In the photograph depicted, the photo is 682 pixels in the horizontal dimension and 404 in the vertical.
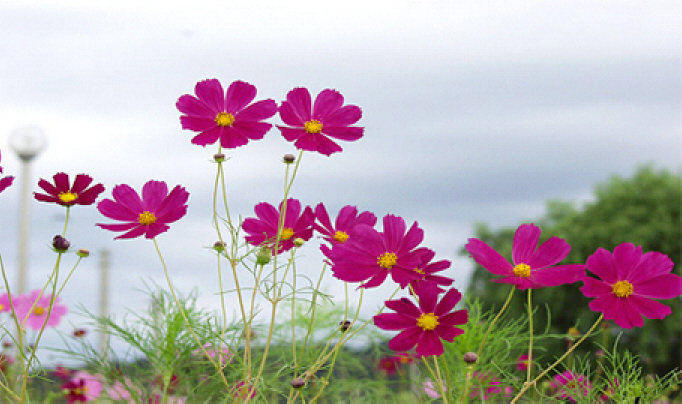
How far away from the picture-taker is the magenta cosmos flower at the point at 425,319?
0.93 metres

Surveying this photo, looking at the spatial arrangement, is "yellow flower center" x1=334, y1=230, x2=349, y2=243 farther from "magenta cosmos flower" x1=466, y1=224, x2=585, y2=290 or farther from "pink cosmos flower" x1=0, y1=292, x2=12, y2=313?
"pink cosmos flower" x1=0, y1=292, x2=12, y2=313


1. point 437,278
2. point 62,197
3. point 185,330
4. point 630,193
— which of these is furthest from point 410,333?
point 630,193

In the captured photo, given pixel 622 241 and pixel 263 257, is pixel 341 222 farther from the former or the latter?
pixel 622 241

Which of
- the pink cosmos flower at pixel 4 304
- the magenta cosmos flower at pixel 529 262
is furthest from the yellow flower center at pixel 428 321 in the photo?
the pink cosmos flower at pixel 4 304

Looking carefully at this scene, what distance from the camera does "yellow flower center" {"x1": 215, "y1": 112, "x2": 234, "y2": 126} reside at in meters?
1.11

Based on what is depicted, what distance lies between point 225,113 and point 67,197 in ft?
1.05

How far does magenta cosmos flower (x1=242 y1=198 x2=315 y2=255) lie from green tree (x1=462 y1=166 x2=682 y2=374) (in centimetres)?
847

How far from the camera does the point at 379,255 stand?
0.98 m

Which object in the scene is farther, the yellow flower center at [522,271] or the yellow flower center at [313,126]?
the yellow flower center at [313,126]

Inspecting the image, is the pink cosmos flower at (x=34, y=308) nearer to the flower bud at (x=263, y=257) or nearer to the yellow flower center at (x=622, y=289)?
the flower bud at (x=263, y=257)

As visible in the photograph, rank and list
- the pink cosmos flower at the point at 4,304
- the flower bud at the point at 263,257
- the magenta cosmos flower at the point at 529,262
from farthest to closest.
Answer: the pink cosmos flower at the point at 4,304 → the flower bud at the point at 263,257 → the magenta cosmos flower at the point at 529,262

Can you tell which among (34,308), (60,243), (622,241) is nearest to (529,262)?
(60,243)

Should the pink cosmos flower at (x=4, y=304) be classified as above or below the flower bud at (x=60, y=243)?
below

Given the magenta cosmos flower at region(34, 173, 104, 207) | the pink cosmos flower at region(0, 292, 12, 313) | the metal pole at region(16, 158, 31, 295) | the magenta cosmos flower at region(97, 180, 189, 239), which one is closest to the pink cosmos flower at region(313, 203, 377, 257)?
the magenta cosmos flower at region(97, 180, 189, 239)
